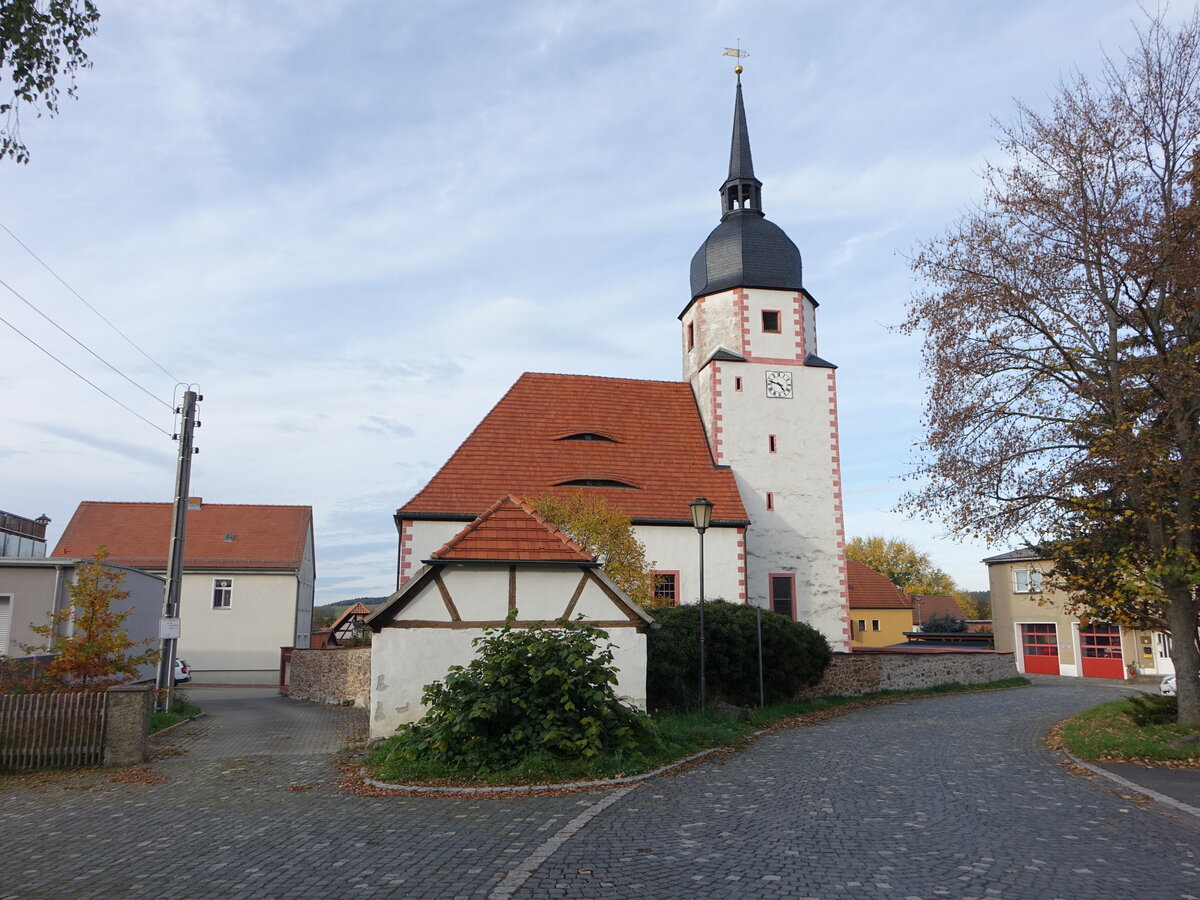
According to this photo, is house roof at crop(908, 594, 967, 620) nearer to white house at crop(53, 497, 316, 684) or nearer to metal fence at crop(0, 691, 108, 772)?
white house at crop(53, 497, 316, 684)

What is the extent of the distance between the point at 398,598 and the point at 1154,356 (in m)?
12.4

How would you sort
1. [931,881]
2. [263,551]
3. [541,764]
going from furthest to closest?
[263,551] → [541,764] → [931,881]

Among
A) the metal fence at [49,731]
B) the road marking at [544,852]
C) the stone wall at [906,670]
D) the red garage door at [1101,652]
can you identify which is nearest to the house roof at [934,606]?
the red garage door at [1101,652]

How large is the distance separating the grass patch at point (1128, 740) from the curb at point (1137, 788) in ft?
1.21

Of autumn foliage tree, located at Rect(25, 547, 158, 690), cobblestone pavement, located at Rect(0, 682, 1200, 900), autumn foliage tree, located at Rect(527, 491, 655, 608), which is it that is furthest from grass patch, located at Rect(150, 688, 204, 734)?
autumn foliage tree, located at Rect(527, 491, 655, 608)

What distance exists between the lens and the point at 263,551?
38938 millimetres

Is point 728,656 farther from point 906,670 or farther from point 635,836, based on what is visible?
point 635,836

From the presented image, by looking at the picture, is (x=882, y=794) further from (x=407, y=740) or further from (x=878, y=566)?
(x=878, y=566)

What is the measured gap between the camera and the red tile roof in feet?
45.0

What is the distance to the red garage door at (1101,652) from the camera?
34906 mm

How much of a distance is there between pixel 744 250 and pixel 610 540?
13741 millimetres

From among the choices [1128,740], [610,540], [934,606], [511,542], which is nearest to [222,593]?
[610,540]

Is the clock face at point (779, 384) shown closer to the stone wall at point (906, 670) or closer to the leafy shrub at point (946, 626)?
the stone wall at point (906, 670)

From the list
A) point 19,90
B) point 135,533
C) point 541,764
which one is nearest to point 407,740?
point 541,764
